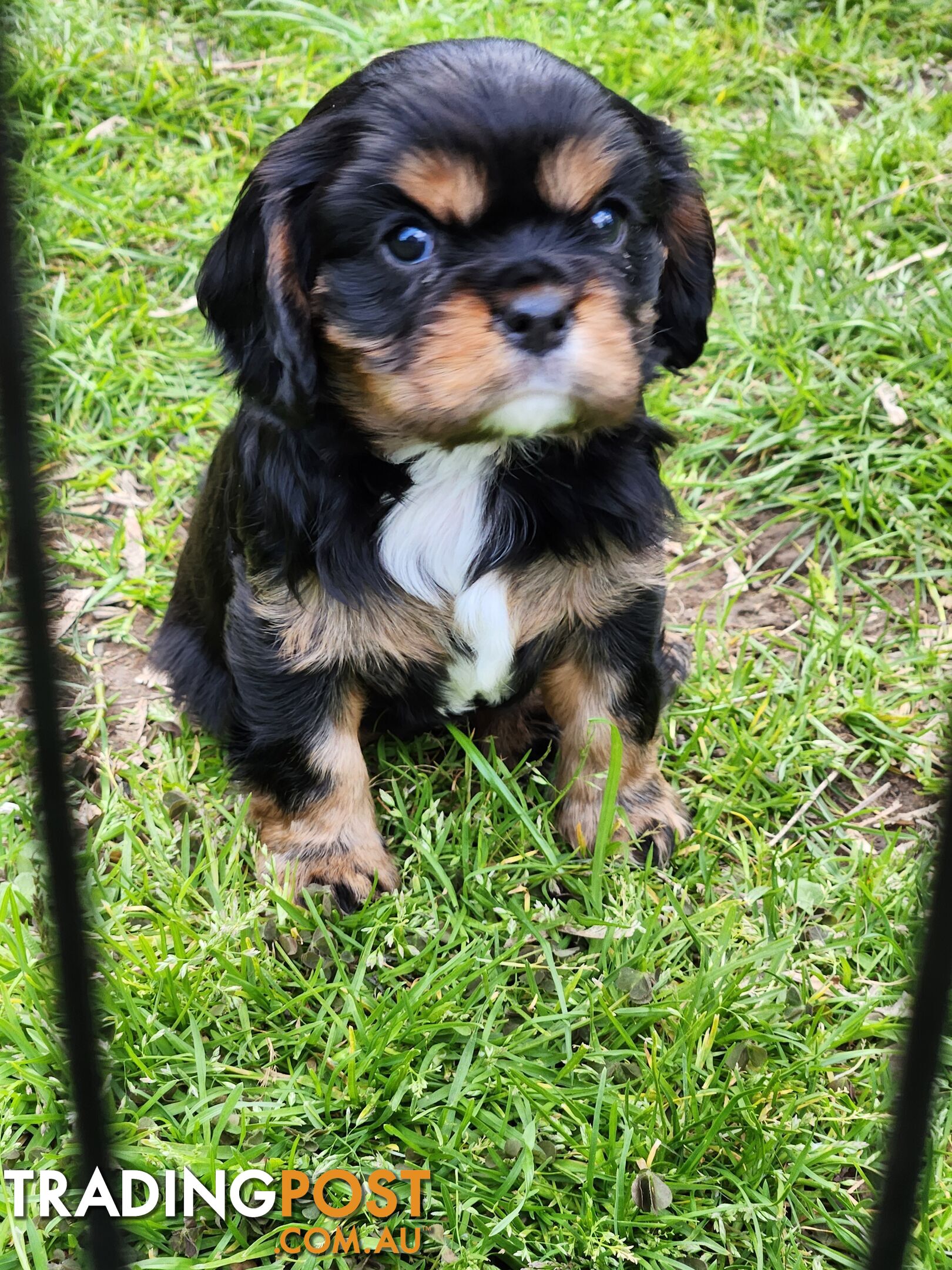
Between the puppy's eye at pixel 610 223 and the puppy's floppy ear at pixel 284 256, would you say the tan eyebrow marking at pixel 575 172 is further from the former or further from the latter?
the puppy's floppy ear at pixel 284 256

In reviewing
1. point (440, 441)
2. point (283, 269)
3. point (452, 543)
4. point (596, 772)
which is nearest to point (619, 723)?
point (596, 772)

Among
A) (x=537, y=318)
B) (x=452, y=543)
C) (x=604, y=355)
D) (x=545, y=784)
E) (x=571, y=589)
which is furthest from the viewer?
(x=545, y=784)

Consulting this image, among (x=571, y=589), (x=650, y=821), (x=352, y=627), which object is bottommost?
(x=650, y=821)

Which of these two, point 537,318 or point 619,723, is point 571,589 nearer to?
point 619,723

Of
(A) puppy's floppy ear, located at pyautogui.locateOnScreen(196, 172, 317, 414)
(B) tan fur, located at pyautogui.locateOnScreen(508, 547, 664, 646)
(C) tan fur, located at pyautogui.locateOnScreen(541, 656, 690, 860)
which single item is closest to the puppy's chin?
(A) puppy's floppy ear, located at pyautogui.locateOnScreen(196, 172, 317, 414)

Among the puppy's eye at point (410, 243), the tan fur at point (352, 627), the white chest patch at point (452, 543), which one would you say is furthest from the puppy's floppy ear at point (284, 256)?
the tan fur at point (352, 627)

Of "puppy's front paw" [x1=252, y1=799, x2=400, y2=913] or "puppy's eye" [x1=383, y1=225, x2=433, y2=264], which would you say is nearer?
"puppy's eye" [x1=383, y1=225, x2=433, y2=264]

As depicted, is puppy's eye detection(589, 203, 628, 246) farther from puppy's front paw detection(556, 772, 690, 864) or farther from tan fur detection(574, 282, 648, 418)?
puppy's front paw detection(556, 772, 690, 864)
